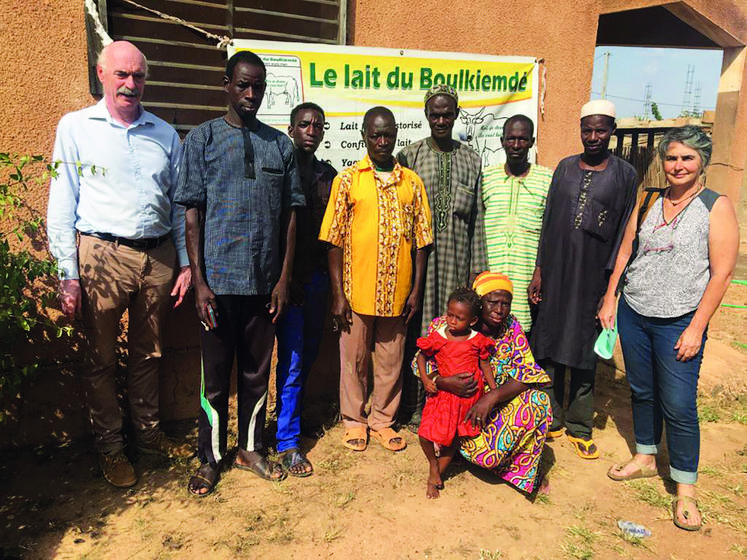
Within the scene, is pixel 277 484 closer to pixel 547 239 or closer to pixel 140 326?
pixel 140 326

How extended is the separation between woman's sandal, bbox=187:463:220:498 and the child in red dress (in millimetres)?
1131

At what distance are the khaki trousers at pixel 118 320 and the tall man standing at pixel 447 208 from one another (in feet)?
4.85

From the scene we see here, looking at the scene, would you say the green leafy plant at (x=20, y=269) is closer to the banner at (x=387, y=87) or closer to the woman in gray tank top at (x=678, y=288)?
the banner at (x=387, y=87)

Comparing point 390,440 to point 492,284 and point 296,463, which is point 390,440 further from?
point 492,284

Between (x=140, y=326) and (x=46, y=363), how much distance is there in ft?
2.35

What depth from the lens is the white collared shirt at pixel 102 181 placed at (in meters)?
2.57

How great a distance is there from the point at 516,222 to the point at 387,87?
51.6 inches

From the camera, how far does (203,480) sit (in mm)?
2834

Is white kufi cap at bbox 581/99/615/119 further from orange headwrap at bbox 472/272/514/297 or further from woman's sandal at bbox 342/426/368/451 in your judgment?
woman's sandal at bbox 342/426/368/451

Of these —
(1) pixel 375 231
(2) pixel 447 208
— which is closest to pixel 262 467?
(1) pixel 375 231

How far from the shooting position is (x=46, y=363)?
3.12 meters

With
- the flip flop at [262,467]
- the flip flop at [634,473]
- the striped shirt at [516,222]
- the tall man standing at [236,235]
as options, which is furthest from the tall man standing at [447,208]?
the flip flop at [634,473]

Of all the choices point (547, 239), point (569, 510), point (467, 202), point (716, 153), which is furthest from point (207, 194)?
point (716, 153)

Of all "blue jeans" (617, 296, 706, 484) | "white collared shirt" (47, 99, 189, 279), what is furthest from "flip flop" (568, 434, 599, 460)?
"white collared shirt" (47, 99, 189, 279)
